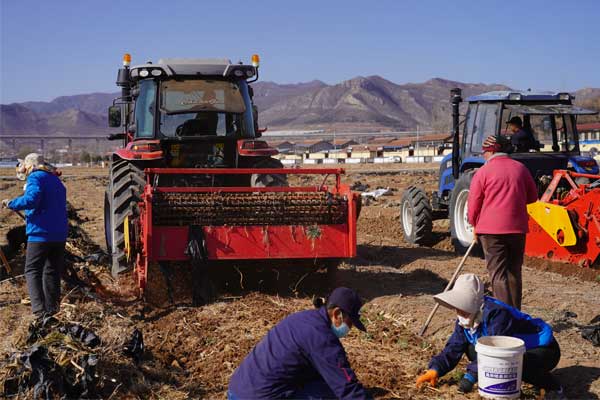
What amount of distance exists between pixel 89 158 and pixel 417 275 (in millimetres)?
78938

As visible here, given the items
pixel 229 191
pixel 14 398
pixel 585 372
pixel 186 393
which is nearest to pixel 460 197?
pixel 229 191

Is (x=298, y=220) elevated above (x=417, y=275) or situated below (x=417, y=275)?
above

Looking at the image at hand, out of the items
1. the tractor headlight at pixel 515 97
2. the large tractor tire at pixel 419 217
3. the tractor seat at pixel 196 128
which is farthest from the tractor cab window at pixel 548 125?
the tractor seat at pixel 196 128

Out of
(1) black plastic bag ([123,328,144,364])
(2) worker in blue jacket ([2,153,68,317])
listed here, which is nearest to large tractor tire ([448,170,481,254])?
(2) worker in blue jacket ([2,153,68,317])

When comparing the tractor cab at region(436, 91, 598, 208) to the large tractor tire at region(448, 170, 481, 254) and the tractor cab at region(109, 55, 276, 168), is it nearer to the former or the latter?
the large tractor tire at region(448, 170, 481, 254)

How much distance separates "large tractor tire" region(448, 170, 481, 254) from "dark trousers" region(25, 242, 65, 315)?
601 cm

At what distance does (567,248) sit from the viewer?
33.2 feet

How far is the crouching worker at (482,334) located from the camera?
560cm

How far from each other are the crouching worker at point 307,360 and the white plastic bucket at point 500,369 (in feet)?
4.31

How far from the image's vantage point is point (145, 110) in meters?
10.2

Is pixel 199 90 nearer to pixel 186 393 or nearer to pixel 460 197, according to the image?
pixel 460 197

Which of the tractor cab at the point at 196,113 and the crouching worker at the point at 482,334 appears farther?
the tractor cab at the point at 196,113

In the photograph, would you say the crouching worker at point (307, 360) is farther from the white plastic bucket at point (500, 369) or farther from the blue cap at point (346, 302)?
the white plastic bucket at point (500, 369)

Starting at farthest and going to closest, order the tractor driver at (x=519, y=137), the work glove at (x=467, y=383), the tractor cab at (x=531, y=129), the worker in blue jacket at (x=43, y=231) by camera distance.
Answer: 1. the tractor cab at (x=531, y=129)
2. the tractor driver at (x=519, y=137)
3. the worker in blue jacket at (x=43, y=231)
4. the work glove at (x=467, y=383)
